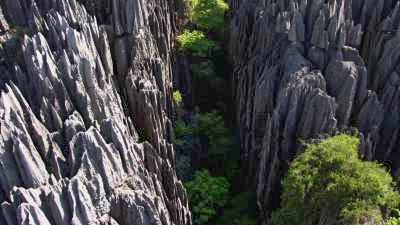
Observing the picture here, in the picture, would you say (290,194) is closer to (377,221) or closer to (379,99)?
(377,221)

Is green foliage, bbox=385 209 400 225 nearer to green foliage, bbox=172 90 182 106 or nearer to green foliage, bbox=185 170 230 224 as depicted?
green foliage, bbox=185 170 230 224

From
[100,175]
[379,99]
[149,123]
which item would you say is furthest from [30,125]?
[379,99]

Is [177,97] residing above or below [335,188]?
above

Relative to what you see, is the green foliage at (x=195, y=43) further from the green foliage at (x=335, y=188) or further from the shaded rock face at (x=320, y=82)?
the green foliage at (x=335, y=188)

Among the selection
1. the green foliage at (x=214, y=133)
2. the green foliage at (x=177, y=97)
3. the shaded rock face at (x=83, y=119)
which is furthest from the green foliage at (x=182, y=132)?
the shaded rock face at (x=83, y=119)

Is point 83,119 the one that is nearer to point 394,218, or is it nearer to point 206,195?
point 206,195

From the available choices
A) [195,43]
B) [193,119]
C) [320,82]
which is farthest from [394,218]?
[195,43]

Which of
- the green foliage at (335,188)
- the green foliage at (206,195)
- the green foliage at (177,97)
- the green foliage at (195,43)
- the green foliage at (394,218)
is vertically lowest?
the green foliage at (206,195)
